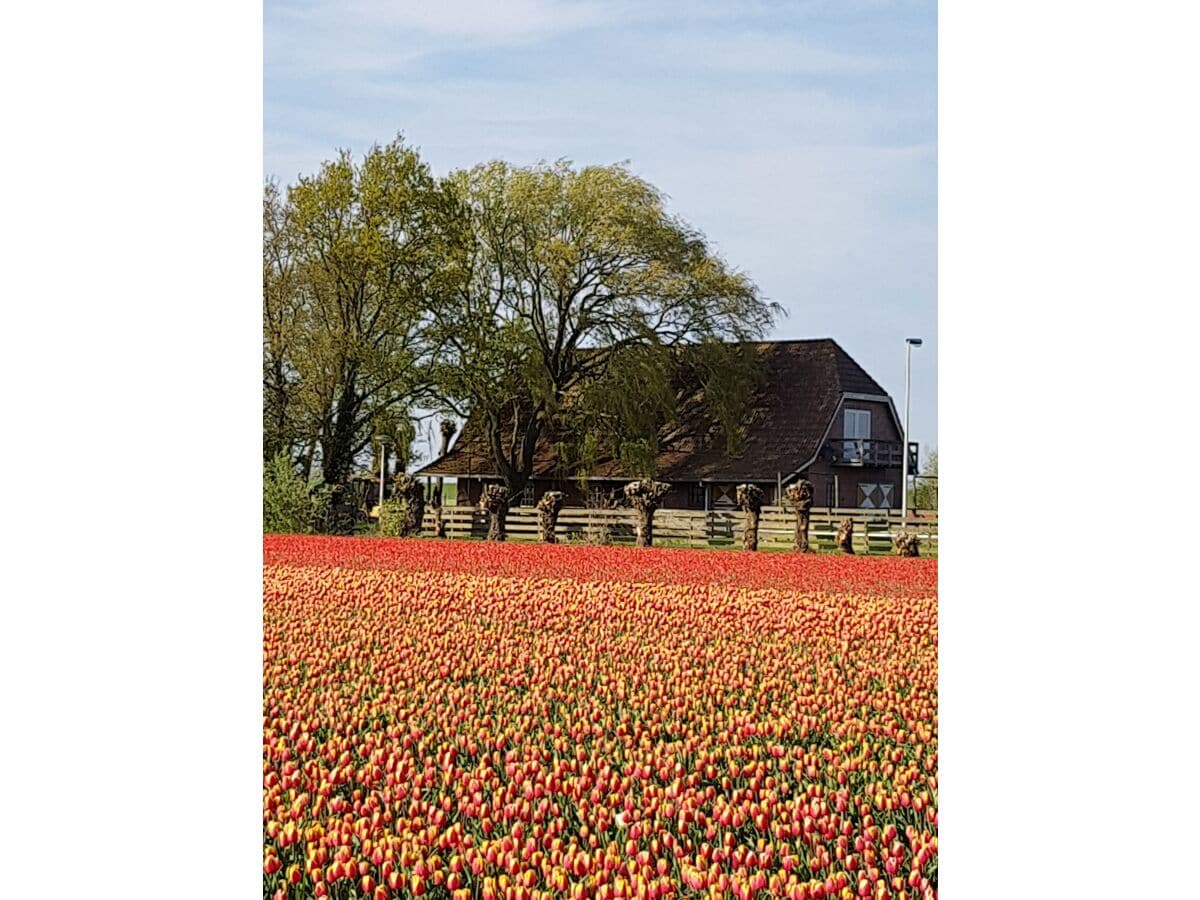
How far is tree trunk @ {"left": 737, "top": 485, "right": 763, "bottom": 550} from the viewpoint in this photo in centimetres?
983

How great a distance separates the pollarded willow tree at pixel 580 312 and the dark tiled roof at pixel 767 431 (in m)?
0.25

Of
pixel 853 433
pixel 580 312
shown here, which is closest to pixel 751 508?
pixel 853 433

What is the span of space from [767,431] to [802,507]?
18.6 ft

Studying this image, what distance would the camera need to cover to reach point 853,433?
1418 cm

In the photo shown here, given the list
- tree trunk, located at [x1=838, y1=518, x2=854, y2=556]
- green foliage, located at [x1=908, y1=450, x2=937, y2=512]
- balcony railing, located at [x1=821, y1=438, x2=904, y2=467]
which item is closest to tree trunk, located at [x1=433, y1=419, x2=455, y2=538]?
balcony railing, located at [x1=821, y1=438, x2=904, y2=467]

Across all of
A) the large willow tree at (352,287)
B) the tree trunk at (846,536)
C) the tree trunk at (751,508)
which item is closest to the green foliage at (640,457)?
the large willow tree at (352,287)

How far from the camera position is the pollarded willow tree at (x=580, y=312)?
45.2ft

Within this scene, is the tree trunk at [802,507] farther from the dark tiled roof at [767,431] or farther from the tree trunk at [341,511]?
the dark tiled roof at [767,431]

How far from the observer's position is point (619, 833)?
305 cm

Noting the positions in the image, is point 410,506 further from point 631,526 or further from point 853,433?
point 853,433

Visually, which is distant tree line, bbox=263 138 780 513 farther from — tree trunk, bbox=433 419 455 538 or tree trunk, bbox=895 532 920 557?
tree trunk, bbox=895 532 920 557

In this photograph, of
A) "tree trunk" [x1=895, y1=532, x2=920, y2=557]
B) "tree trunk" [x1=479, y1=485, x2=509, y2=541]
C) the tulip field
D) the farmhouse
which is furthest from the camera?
the farmhouse

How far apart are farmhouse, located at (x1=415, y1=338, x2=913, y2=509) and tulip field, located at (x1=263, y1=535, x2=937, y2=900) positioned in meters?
8.14
